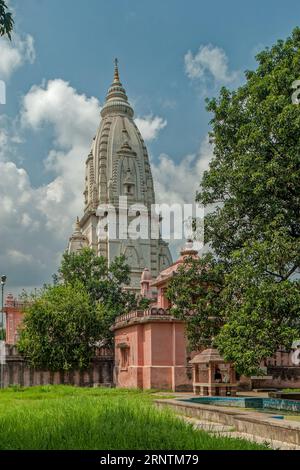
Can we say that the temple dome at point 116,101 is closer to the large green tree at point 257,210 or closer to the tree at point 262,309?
the large green tree at point 257,210

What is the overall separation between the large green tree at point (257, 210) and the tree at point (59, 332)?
13724 mm

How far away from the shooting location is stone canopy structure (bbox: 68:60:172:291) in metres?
55.9

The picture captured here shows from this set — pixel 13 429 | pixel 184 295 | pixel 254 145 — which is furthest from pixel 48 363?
pixel 13 429

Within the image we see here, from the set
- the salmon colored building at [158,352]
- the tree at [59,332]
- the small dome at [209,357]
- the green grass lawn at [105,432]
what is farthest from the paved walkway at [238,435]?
the tree at [59,332]

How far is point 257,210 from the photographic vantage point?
62.4 feet

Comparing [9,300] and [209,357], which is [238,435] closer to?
[209,357]

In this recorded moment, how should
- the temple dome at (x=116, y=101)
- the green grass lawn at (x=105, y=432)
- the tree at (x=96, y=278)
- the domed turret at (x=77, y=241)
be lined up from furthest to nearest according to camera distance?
1. the temple dome at (x=116, y=101)
2. the domed turret at (x=77, y=241)
3. the tree at (x=96, y=278)
4. the green grass lawn at (x=105, y=432)

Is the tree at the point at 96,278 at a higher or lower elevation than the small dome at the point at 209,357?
higher

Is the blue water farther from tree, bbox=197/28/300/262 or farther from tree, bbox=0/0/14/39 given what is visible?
tree, bbox=0/0/14/39

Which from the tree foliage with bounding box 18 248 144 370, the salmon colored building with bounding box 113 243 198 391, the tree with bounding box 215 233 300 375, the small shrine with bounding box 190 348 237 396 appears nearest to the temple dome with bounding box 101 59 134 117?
the tree foliage with bounding box 18 248 144 370

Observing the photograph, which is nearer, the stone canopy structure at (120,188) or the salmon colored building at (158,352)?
the salmon colored building at (158,352)

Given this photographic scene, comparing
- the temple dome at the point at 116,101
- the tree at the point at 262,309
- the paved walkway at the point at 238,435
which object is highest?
the temple dome at the point at 116,101

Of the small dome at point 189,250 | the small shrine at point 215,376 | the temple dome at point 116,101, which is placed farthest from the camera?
the temple dome at point 116,101

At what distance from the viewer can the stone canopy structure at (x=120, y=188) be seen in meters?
55.9
